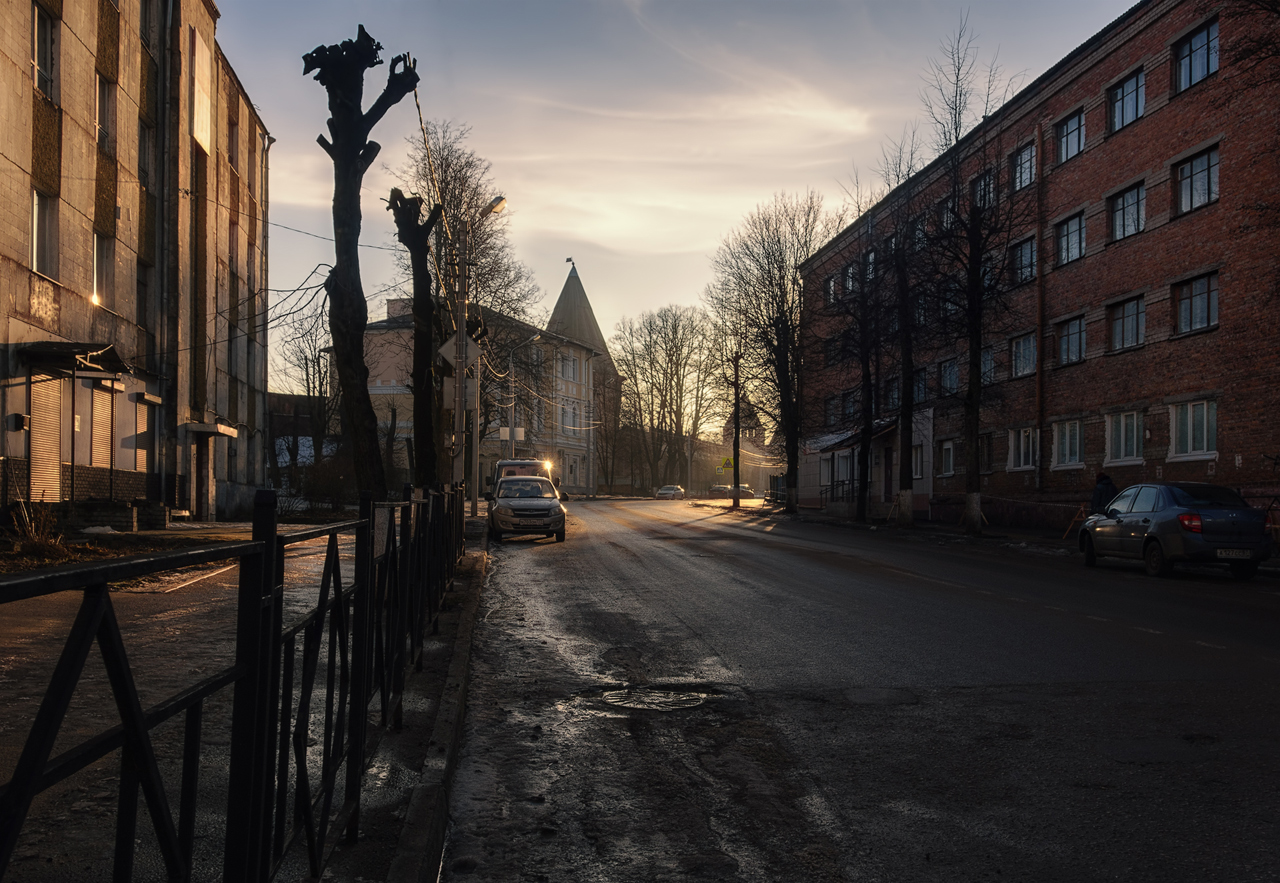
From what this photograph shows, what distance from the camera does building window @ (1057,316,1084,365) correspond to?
31.1 m

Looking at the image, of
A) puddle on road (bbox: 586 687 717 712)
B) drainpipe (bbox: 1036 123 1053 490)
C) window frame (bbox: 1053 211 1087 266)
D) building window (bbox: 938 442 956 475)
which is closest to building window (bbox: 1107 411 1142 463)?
drainpipe (bbox: 1036 123 1053 490)

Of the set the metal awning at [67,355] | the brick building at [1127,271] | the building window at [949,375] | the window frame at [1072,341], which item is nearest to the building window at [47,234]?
the metal awning at [67,355]

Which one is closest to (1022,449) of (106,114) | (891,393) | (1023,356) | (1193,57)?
(1023,356)

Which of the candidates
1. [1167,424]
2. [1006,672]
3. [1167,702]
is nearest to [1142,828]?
[1167,702]

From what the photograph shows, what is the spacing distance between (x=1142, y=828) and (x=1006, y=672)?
3576 mm

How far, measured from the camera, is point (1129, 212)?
28969 millimetres

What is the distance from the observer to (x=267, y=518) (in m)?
2.89

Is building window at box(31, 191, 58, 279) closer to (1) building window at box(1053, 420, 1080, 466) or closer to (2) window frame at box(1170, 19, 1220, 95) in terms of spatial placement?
(2) window frame at box(1170, 19, 1220, 95)

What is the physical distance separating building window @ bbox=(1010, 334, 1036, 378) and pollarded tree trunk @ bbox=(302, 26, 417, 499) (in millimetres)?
24391

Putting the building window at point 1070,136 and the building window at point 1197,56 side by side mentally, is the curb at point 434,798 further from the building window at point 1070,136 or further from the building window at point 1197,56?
the building window at point 1070,136

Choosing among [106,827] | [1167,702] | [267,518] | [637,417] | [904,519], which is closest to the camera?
[106,827]

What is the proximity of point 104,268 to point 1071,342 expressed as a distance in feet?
85.3

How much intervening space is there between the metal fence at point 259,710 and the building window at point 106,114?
21504mm

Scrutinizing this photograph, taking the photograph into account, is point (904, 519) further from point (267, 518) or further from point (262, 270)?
point (267, 518)
